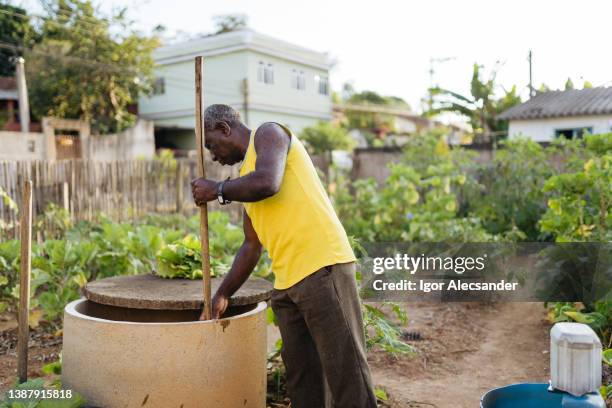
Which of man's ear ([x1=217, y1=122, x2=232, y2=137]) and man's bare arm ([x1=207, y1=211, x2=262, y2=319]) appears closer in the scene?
man's ear ([x1=217, y1=122, x2=232, y2=137])

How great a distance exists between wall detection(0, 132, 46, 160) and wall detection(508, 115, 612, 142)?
1146 cm

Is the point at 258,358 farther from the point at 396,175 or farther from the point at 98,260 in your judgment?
the point at 396,175

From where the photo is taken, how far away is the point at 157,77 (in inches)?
974

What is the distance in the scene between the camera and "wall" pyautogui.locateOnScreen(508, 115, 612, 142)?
7.46 m

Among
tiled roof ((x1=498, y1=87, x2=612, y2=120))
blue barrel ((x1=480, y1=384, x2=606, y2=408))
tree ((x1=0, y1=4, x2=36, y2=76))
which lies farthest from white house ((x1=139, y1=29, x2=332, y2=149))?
blue barrel ((x1=480, y1=384, x2=606, y2=408))

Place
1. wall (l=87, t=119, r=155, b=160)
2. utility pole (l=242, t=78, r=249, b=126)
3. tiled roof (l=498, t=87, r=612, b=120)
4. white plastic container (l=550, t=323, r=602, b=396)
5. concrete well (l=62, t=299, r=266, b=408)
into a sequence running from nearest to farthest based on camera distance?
white plastic container (l=550, t=323, r=602, b=396)
concrete well (l=62, t=299, r=266, b=408)
tiled roof (l=498, t=87, r=612, b=120)
wall (l=87, t=119, r=155, b=160)
utility pole (l=242, t=78, r=249, b=126)

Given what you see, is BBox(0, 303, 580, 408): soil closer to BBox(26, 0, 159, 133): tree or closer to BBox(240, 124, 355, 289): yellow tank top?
BBox(240, 124, 355, 289): yellow tank top

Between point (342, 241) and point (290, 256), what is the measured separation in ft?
0.72

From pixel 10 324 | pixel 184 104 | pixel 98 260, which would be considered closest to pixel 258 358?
pixel 98 260

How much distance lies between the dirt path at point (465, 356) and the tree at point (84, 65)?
16.6 m

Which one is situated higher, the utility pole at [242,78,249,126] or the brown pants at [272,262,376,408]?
the utility pole at [242,78,249,126]

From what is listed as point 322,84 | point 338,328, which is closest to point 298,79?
point 322,84

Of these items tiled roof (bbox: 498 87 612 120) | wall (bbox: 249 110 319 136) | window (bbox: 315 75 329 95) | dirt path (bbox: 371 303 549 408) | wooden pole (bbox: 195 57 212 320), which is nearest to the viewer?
wooden pole (bbox: 195 57 212 320)

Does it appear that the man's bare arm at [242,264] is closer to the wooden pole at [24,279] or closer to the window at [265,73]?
the wooden pole at [24,279]
